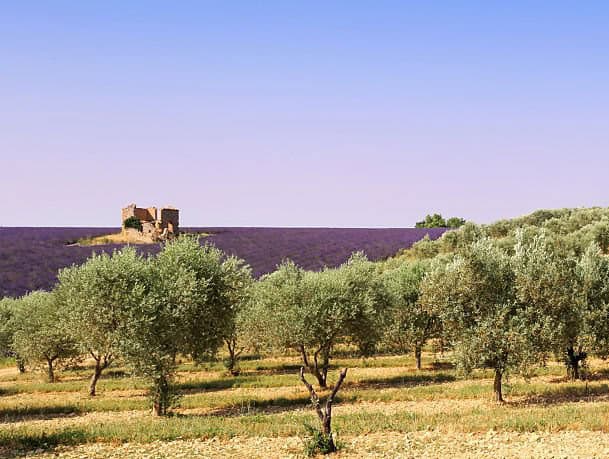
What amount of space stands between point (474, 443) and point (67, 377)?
4429cm

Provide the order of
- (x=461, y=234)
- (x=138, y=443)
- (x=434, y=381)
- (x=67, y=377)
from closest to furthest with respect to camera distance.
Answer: (x=138, y=443) → (x=434, y=381) → (x=67, y=377) → (x=461, y=234)

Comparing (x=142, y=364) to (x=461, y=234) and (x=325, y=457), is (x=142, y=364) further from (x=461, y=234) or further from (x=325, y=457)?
(x=461, y=234)

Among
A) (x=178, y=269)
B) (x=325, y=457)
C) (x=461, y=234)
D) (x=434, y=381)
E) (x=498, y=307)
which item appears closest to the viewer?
(x=325, y=457)

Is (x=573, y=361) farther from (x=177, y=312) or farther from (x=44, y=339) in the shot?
(x=44, y=339)

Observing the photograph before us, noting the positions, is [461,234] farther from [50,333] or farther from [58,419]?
[58,419]

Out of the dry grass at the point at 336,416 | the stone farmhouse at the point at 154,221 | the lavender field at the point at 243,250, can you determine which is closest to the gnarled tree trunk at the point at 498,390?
the dry grass at the point at 336,416

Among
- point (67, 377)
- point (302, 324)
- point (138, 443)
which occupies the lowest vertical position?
point (67, 377)

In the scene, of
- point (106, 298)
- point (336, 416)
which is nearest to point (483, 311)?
point (336, 416)

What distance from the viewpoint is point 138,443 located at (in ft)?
86.2

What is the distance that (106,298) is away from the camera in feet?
127

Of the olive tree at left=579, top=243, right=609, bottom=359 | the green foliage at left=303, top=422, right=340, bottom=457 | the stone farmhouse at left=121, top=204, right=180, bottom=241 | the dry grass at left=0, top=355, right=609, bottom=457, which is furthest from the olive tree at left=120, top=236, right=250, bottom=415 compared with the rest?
the stone farmhouse at left=121, top=204, right=180, bottom=241

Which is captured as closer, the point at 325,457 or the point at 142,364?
the point at 325,457

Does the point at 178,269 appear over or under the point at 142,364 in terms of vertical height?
over

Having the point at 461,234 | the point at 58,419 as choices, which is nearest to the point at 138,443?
the point at 58,419
